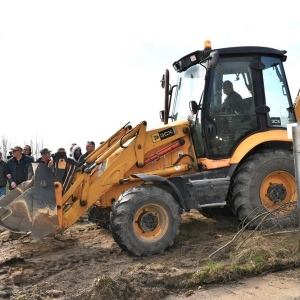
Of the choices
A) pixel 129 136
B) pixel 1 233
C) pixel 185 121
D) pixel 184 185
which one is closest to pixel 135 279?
pixel 184 185

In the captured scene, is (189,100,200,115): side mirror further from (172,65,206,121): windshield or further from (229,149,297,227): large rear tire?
(229,149,297,227): large rear tire

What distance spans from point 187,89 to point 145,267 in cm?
343

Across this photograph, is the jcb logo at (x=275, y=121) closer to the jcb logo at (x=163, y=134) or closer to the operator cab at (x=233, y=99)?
the operator cab at (x=233, y=99)

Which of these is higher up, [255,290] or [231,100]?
[231,100]

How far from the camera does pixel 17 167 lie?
9.59 meters

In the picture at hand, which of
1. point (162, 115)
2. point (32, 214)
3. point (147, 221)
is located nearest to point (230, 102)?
point (162, 115)

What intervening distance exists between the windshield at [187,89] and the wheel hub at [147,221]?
2.05 meters

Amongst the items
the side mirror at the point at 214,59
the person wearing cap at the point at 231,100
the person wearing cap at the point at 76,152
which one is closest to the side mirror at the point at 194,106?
the person wearing cap at the point at 231,100

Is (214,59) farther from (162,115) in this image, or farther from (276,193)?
(276,193)

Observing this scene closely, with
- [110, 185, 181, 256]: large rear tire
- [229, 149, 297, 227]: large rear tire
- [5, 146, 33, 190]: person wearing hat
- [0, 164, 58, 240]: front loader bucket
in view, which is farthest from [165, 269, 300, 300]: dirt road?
[5, 146, 33, 190]: person wearing hat

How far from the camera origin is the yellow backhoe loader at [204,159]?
6.11 metres

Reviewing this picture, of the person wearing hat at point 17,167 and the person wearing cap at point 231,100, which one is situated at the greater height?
the person wearing cap at point 231,100

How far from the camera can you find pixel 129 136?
265 inches

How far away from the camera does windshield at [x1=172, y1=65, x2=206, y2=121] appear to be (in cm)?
691
